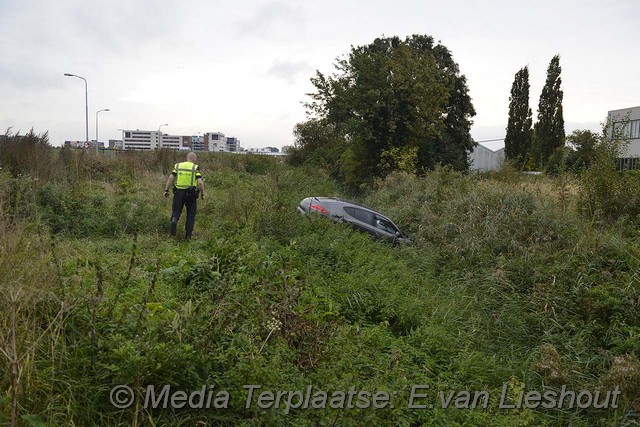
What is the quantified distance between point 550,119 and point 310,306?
39964mm

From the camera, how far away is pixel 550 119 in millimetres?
38969

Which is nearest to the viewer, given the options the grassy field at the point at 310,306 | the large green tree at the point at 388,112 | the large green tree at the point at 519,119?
the grassy field at the point at 310,306

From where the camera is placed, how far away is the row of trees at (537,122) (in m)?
38.3

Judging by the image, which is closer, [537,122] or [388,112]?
[388,112]

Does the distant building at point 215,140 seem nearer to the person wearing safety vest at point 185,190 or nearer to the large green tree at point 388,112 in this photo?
the large green tree at point 388,112

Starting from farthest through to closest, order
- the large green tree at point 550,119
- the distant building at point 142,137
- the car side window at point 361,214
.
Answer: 1. the distant building at point 142,137
2. the large green tree at point 550,119
3. the car side window at point 361,214

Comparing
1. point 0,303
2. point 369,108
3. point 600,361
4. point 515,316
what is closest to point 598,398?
point 600,361

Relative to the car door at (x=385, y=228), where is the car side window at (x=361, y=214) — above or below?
above

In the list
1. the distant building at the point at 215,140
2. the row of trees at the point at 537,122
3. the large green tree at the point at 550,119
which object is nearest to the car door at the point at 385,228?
the row of trees at the point at 537,122

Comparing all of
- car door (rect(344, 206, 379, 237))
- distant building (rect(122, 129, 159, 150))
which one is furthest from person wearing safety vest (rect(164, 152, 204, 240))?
distant building (rect(122, 129, 159, 150))

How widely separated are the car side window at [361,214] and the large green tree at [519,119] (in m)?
31.9

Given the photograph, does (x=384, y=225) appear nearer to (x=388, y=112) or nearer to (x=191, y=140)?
(x=388, y=112)

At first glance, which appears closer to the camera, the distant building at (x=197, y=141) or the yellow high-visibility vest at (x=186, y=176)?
the yellow high-visibility vest at (x=186, y=176)

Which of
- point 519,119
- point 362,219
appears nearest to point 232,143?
point 519,119
